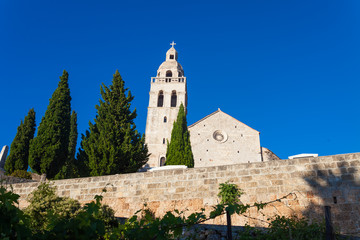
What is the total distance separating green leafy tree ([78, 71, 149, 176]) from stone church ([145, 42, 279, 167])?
47.4 ft

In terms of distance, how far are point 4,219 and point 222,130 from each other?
97.8 feet

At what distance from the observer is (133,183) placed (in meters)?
9.89

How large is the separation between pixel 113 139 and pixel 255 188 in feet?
28.3

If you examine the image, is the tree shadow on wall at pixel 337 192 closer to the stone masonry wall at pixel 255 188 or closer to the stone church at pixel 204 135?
the stone masonry wall at pixel 255 188

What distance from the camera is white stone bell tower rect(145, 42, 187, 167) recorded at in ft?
109

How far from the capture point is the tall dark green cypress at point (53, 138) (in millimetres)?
16094

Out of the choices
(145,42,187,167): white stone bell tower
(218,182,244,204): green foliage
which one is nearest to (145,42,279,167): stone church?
(145,42,187,167): white stone bell tower

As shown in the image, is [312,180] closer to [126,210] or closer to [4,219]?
[126,210]

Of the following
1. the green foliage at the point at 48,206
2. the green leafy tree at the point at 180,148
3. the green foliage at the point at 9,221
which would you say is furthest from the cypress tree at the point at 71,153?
the green foliage at the point at 9,221

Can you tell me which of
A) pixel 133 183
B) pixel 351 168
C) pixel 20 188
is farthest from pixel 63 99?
pixel 351 168

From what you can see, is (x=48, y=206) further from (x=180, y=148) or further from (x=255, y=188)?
(x=180, y=148)

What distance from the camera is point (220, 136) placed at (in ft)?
105

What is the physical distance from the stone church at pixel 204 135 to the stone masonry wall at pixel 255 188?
812 inches

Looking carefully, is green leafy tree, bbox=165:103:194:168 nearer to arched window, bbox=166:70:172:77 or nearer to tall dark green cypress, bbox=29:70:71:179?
tall dark green cypress, bbox=29:70:71:179
